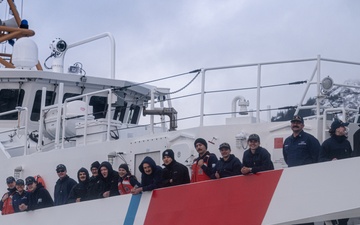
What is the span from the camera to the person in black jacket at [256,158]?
7.86 metres

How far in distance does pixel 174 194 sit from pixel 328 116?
2.14 m

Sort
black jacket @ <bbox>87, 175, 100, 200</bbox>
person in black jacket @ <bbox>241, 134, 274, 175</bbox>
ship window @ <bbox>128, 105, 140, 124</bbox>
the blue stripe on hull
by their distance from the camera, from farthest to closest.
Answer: ship window @ <bbox>128, 105, 140, 124</bbox> < black jacket @ <bbox>87, 175, 100, 200</bbox> < the blue stripe on hull < person in black jacket @ <bbox>241, 134, 274, 175</bbox>

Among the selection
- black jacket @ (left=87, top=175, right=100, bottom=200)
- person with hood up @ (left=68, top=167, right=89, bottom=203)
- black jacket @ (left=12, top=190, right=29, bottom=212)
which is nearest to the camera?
black jacket @ (left=87, top=175, right=100, bottom=200)

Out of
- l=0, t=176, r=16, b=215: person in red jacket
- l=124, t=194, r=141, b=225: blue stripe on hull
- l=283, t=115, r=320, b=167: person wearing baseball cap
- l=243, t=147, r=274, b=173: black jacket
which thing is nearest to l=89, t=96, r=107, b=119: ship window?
l=0, t=176, r=16, b=215: person in red jacket

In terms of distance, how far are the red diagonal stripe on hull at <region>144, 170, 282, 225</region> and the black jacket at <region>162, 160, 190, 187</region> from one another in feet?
0.52

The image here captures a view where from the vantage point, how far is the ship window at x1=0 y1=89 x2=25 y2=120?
1323 centimetres

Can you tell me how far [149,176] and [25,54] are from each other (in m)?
6.70

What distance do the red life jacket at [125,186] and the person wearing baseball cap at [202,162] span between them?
89cm

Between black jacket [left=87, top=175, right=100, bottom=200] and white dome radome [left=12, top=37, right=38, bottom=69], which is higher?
white dome radome [left=12, top=37, right=38, bottom=69]

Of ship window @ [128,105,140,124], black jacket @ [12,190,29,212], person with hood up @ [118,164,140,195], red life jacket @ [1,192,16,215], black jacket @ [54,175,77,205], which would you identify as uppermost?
ship window @ [128,105,140,124]

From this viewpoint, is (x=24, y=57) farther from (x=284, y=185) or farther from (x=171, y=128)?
(x=284, y=185)

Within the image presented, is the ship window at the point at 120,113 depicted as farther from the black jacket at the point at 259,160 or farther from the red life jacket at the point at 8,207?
the black jacket at the point at 259,160

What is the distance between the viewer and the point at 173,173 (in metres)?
8.61

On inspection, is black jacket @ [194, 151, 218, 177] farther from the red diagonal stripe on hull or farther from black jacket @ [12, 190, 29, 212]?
black jacket @ [12, 190, 29, 212]
